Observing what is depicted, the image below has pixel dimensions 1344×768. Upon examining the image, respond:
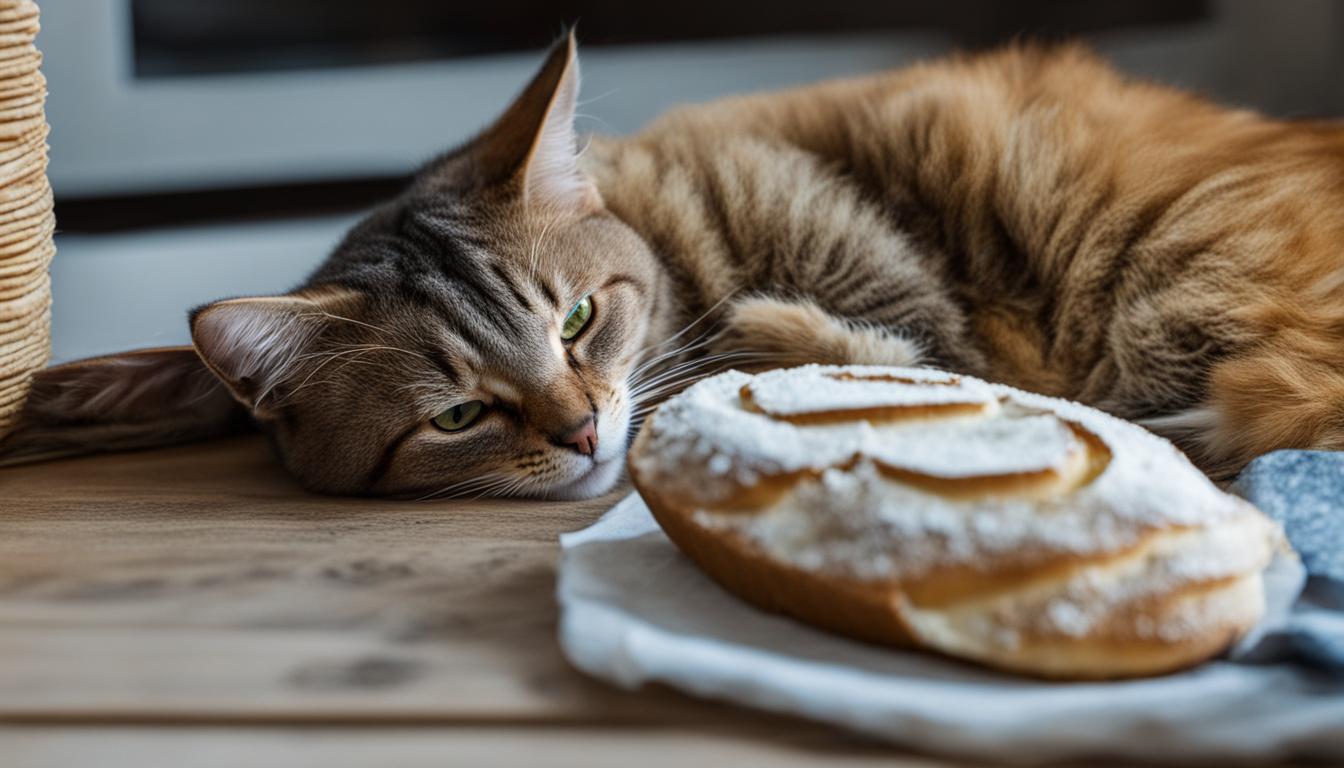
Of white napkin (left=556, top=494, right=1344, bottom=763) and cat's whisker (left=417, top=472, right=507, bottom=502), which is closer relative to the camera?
white napkin (left=556, top=494, right=1344, bottom=763)

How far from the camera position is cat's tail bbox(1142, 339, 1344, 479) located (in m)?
1.21

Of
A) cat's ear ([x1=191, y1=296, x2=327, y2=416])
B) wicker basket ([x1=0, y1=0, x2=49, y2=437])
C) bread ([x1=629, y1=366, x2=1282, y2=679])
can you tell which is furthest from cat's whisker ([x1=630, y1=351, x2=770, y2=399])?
wicker basket ([x1=0, y1=0, x2=49, y2=437])

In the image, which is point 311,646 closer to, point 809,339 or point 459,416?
point 459,416

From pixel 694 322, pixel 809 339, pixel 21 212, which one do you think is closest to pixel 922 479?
pixel 809 339

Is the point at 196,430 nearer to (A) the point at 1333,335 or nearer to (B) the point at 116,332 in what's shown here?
(B) the point at 116,332

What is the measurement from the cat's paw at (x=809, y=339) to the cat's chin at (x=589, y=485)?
272mm

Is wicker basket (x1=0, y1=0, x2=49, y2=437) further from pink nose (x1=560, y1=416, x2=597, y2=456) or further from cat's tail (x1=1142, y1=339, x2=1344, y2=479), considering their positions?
cat's tail (x1=1142, y1=339, x2=1344, y2=479)

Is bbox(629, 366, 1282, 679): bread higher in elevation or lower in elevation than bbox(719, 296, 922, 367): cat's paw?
higher

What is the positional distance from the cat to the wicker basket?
0.16ft

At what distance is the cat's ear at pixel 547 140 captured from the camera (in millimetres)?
1379

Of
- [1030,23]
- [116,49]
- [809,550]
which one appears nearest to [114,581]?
[809,550]

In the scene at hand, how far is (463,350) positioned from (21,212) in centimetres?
54

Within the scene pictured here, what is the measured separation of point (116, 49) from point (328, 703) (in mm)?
2248

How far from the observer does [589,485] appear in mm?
1282
